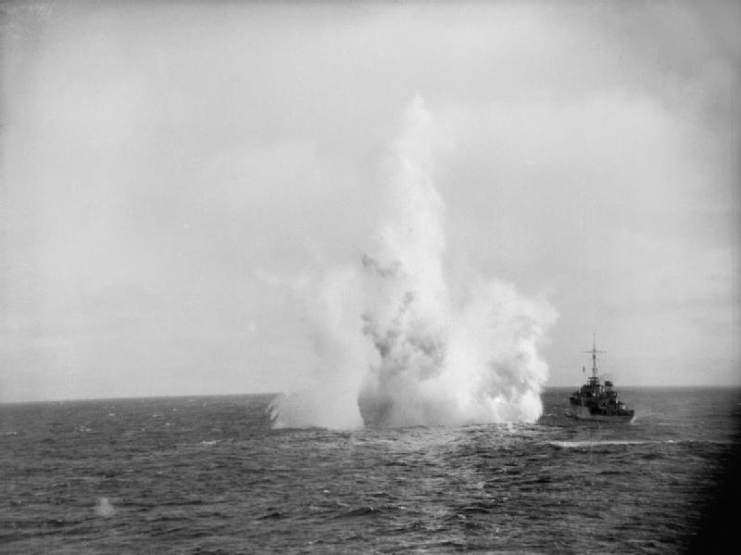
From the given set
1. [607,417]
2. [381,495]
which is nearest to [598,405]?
[607,417]

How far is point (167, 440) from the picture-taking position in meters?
81.4

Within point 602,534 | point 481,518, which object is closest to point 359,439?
point 481,518

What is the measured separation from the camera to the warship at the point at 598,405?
87.1 m

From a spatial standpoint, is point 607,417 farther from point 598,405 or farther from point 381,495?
point 381,495

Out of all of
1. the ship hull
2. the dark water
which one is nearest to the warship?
the ship hull

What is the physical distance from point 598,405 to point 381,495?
192 ft

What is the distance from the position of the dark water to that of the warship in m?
15.8

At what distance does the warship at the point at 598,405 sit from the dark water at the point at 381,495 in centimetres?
1576

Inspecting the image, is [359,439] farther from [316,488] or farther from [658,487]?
[658,487]

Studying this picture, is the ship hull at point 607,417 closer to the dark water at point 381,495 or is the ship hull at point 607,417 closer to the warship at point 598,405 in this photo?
the warship at point 598,405

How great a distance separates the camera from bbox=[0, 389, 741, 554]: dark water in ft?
99.6

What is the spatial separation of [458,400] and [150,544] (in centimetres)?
5405

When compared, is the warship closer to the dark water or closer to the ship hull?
the ship hull

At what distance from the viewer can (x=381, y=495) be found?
39.9m
